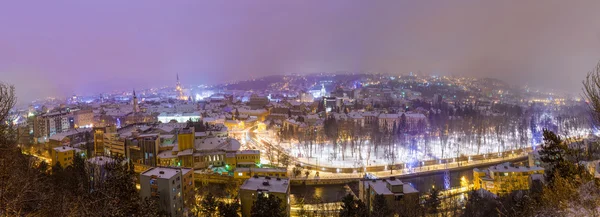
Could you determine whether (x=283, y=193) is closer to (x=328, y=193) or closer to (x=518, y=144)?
(x=328, y=193)

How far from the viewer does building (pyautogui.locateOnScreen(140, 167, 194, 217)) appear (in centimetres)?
571

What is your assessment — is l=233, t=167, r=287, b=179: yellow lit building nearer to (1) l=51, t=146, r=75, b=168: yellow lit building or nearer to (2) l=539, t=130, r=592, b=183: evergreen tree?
(1) l=51, t=146, r=75, b=168: yellow lit building

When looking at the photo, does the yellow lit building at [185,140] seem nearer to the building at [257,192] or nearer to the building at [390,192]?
the building at [257,192]

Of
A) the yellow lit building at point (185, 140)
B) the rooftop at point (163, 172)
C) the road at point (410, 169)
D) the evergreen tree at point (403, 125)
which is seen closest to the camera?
the rooftop at point (163, 172)

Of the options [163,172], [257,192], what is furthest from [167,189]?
[257,192]

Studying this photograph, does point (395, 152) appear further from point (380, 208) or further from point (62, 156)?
point (62, 156)

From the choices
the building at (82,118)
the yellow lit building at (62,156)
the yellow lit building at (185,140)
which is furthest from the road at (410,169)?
the building at (82,118)

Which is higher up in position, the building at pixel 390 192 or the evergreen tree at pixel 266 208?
the evergreen tree at pixel 266 208

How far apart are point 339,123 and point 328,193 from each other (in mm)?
7546

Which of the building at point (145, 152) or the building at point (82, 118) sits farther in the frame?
the building at point (82, 118)

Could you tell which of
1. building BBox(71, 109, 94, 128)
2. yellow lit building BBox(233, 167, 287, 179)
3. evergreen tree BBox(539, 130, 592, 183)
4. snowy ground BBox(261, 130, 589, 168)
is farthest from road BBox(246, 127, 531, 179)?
building BBox(71, 109, 94, 128)

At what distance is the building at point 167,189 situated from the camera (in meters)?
5.71

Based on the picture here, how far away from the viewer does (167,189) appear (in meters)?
5.72

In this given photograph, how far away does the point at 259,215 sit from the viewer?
14.8 ft
